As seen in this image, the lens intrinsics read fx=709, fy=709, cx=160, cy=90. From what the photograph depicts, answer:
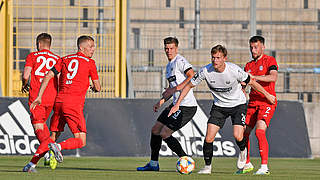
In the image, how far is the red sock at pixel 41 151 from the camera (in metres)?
9.56

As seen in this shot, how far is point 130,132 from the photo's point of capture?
46.9 feet

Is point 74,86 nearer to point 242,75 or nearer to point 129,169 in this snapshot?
point 129,169

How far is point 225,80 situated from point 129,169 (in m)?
2.20

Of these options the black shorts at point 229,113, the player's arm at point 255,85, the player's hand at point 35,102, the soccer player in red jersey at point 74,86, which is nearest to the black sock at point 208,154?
the black shorts at point 229,113

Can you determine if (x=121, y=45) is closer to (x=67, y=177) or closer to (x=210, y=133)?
(x=210, y=133)

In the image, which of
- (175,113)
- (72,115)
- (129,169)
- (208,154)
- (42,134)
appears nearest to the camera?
(72,115)

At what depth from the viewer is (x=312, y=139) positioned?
1530 centimetres

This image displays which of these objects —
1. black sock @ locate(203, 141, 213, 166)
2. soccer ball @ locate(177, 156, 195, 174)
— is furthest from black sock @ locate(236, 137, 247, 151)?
soccer ball @ locate(177, 156, 195, 174)

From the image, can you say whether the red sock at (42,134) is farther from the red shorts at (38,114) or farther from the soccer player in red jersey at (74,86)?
the soccer player in red jersey at (74,86)

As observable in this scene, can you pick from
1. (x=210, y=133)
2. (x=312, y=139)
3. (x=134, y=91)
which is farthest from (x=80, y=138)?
(x=312, y=139)

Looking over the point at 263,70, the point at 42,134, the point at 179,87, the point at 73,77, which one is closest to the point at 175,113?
the point at 179,87

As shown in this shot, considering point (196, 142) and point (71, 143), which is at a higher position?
point (71, 143)

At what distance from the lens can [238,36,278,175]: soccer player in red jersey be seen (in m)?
10.2

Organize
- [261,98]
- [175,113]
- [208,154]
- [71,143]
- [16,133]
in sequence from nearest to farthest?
[71,143] → [208,154] → [175,113] → [261,98] → [16,133]
